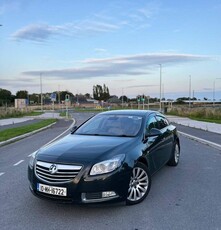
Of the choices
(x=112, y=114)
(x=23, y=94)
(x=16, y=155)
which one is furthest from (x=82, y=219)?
(x=23, y=94)

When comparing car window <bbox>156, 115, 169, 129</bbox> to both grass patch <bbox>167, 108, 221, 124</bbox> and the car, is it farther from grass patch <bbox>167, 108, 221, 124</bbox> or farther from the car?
grass patch <bbox>167, 108, 221, 124</bbox>

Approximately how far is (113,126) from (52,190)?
2.16 m

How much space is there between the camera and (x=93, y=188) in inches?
176

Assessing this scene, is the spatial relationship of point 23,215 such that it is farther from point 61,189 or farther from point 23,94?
point 23,94

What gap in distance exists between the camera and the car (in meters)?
Result: 4.49

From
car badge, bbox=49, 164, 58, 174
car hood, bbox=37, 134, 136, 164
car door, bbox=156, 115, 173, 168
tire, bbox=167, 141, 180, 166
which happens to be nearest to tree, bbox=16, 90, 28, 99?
tire, bbox=167, 141, 180, 166

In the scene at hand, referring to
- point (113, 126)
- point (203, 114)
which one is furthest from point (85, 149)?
point (203, 114)

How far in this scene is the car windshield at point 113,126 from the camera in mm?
6039

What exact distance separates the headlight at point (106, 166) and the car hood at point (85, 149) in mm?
82

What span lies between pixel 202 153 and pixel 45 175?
6856 mm

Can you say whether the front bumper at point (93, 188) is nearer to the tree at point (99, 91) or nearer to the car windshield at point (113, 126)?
the car windshield at point (113, 126)

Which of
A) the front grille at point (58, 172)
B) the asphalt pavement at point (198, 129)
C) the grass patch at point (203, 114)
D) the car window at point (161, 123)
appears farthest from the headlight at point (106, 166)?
the grass patch at point (203, 114)

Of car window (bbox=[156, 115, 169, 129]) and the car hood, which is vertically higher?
car window (bbox=[156, 115, 169, 129])

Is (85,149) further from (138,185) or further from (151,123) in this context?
(151,123)
